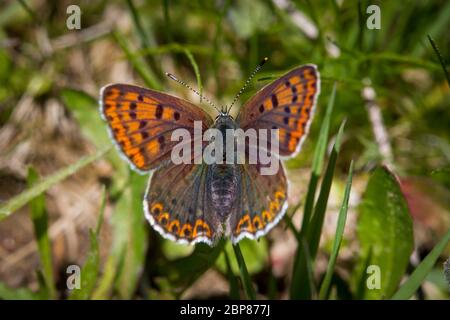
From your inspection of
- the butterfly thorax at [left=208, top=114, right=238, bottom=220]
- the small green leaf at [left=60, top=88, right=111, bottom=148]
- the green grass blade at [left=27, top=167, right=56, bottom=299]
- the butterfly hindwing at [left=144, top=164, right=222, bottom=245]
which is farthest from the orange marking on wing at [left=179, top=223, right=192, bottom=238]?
the small green leaf at [left=60, top=88, right=111, bottom=148]

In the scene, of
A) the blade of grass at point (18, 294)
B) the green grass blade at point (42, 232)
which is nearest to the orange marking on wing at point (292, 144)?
the green grass blade at point (42, 232)

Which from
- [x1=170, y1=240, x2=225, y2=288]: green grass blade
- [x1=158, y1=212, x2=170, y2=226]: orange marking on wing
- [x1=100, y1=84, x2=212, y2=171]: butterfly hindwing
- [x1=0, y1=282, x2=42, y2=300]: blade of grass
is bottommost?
[x1=0, y1=282, x2=42, y2=300]: blade of grass

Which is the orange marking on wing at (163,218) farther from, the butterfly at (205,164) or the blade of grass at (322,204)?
the blade of grass at (322,204)

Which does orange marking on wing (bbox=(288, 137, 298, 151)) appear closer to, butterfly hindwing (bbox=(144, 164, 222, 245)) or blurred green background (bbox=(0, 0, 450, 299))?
blurred green background (bbox=(0, 0, 450, 299))

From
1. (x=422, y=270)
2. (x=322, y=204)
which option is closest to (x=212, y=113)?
(x=322, y=204)

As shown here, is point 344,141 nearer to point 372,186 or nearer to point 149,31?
point 372,186
